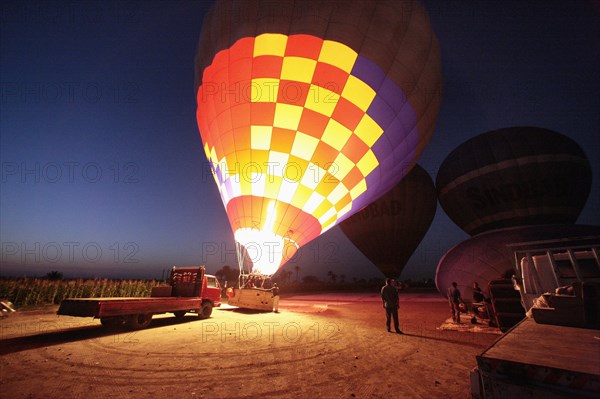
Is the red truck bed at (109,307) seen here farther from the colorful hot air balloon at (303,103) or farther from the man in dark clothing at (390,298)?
the man in dark clothing at (390,298)

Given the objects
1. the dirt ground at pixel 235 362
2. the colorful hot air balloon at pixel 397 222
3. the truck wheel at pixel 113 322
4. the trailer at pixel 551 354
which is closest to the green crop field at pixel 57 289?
the dirt ground at pixel 235 362

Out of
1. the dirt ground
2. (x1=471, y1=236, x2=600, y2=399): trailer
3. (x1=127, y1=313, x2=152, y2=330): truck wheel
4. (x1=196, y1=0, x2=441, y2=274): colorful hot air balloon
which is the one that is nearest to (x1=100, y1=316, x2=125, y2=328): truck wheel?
(x1=127, y1=313, x2=152, y2=330): truck wheel

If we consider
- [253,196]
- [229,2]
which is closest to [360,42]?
[229,2]

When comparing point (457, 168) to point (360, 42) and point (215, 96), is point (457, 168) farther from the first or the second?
point (215, 96)

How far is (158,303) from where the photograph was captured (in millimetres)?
8750

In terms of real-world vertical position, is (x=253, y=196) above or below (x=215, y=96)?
below

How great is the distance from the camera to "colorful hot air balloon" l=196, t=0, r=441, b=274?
8.15 meters

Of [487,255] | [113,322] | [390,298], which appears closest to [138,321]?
[113,322]

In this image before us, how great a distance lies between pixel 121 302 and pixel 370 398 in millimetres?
6913

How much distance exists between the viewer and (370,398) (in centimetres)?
358

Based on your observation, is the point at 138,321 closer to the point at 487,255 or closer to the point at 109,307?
the point at 109,307

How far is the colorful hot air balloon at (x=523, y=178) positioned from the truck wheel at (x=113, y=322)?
21.5m

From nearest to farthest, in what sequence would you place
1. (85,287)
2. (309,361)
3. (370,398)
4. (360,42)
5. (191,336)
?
(370,398) < (309,361) < (191,336) < (360,42) < (85,287)

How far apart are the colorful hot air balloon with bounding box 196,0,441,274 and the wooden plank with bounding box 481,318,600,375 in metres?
6.87
